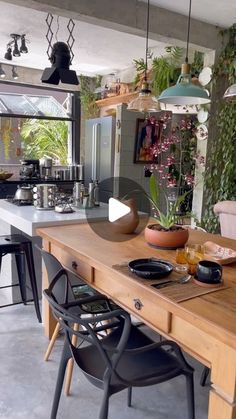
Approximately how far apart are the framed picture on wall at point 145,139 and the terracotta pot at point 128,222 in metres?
2.89

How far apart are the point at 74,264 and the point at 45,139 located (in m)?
4.83

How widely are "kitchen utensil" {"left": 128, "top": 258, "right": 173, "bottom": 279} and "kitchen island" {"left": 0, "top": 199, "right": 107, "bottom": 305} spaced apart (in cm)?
93

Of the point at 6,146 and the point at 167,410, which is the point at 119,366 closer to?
the point at 167,410

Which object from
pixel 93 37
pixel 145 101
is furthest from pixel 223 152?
pixel 93 37

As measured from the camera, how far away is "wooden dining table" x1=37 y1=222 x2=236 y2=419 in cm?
110

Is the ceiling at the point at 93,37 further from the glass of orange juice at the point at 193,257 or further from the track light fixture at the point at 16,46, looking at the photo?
the glass of orange juice at the point at 193,257

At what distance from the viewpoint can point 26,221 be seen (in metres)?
2.34

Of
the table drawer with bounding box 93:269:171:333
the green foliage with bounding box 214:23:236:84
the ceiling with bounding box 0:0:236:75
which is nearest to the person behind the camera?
the table drawer with bounding box 93:269:171:333

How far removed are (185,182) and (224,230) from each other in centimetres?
159

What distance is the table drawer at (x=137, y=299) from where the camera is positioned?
4.42ft

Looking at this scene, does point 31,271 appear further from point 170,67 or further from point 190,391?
point 170,67

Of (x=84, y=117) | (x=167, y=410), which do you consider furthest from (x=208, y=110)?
(x=167, y=410)

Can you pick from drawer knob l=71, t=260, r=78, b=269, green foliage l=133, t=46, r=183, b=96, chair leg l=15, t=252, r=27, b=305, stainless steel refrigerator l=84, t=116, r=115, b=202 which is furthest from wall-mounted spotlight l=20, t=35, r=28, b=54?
drawer knob l=71, t=260, r=78, b=269

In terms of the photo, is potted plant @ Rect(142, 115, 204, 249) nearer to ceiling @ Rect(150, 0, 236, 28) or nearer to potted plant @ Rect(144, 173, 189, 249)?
ceiling @ Rect(150, 0, 236, 28)
